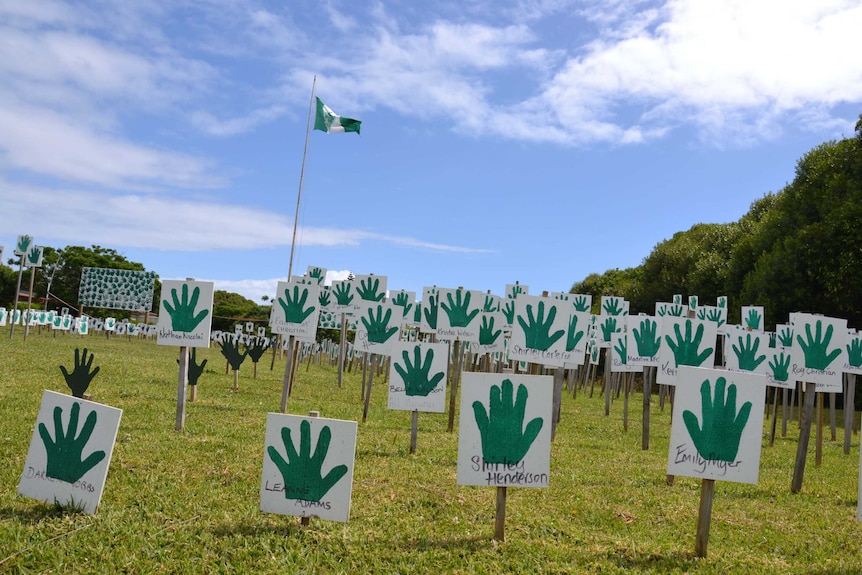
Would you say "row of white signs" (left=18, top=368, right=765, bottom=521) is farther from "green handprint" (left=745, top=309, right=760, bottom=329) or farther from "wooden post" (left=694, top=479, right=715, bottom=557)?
"green handprint" (left=745, top=309, right=760, bottom=329)

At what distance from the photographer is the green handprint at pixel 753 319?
1530cm

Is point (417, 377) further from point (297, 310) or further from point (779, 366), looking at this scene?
point (779, 366)

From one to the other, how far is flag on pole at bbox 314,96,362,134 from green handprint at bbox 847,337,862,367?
20.4 m

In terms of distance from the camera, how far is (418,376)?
8133 mm

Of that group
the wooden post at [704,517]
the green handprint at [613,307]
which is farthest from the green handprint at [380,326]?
the green handprint at [613,307]

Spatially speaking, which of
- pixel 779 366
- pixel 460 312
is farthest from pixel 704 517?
pixel 779 366

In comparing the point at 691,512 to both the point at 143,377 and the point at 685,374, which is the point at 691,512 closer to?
the point at 685,374

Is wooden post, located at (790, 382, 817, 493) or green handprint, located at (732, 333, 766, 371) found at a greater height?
green handprint, located at (732, 333, 766, 371)

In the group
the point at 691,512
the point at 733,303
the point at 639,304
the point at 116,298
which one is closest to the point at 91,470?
the point at 691,512

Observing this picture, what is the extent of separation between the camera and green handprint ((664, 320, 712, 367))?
8852 millimetres

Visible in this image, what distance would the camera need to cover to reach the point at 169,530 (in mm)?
5086

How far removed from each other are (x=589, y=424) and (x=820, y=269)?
44.6ft

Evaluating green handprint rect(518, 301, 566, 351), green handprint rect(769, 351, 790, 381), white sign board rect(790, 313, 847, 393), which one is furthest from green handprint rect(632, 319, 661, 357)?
green handprint rect(769, 351, 790, 381)

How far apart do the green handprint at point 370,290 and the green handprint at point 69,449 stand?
31.2 ft
